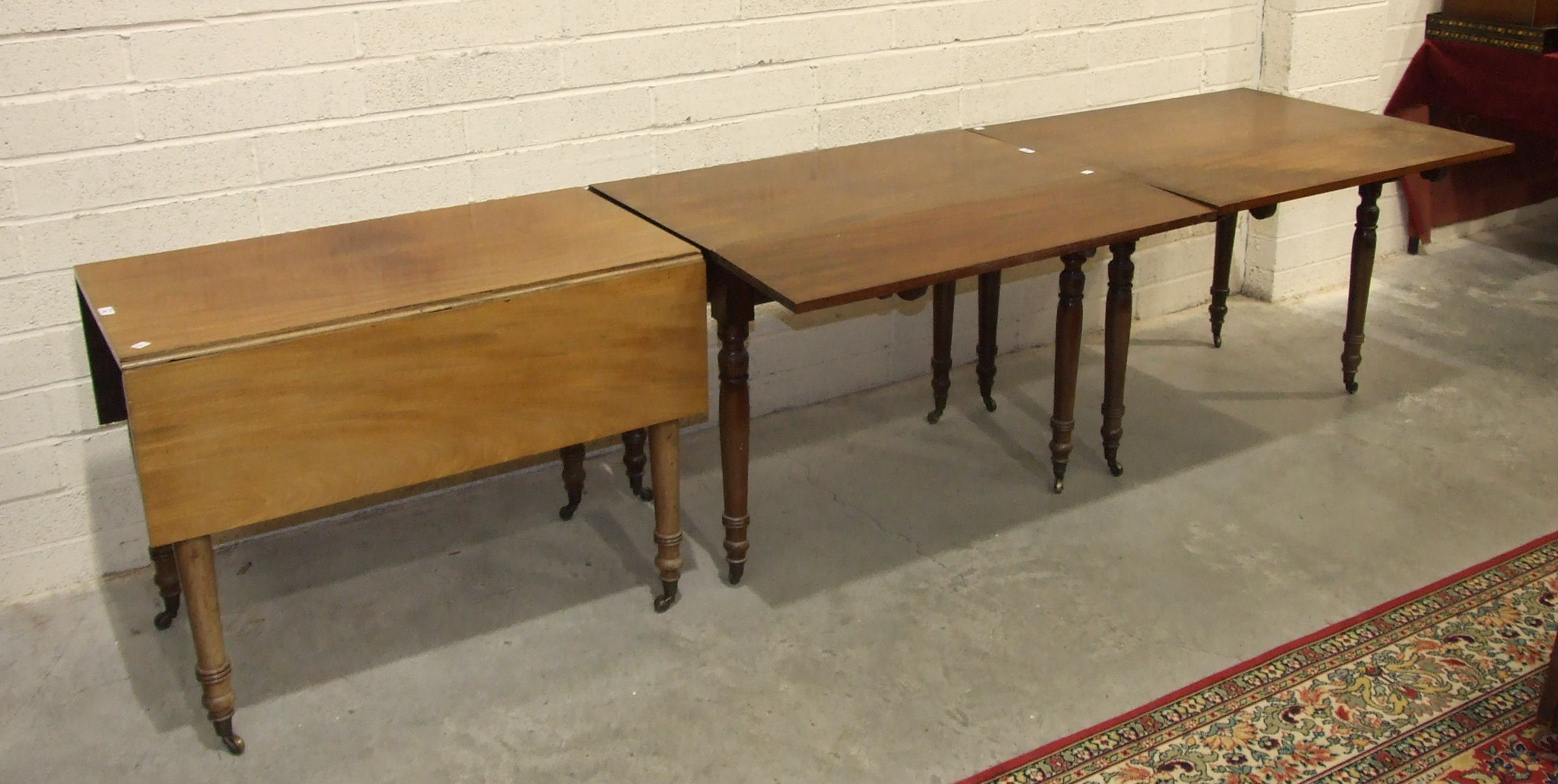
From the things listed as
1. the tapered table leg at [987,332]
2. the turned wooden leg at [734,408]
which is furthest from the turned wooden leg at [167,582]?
the tapered table leg at [987,332]

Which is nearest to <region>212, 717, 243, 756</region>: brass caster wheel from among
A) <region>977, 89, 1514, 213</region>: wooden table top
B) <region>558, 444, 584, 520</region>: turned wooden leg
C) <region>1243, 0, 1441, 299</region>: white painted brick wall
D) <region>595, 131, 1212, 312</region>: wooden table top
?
<region>558, 444, 584, 520</region>: turned wooden leg

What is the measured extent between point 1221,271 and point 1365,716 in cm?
153

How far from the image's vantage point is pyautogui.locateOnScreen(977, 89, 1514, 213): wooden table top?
266cm

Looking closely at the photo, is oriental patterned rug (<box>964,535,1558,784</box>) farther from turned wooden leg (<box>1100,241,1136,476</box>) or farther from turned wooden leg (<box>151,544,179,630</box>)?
turned wooden leg (<box>151,544,179,630</box>)

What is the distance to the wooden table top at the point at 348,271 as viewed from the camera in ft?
6.54

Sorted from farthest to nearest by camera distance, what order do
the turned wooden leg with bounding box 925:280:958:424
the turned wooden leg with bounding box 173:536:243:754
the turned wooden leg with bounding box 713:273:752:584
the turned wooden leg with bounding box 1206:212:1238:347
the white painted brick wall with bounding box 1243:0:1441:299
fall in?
the white painted brick wall with bounding box 1243:0:1441:299
the turned wooden leg with bounding box 1206:212:1238:347
the turned wooden leg with bounding box 925:280:958:424
the turned wooden leg with bounding box 713:273:752:584
the turned wooden leg with bounding box 173:536:243:754

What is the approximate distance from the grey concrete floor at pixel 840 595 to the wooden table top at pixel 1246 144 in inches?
25.7

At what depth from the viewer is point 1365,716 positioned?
2.20m

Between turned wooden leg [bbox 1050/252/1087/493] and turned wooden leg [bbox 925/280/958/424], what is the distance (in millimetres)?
374

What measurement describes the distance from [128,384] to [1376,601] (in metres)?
2.09

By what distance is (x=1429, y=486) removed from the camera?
9.50 ft

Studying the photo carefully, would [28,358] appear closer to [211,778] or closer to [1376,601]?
[211,778]

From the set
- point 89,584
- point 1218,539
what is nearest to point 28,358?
point 89,584

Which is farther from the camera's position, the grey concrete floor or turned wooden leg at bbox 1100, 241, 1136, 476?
turned wooden leg at bbox 1100, 241, 1136, 476
